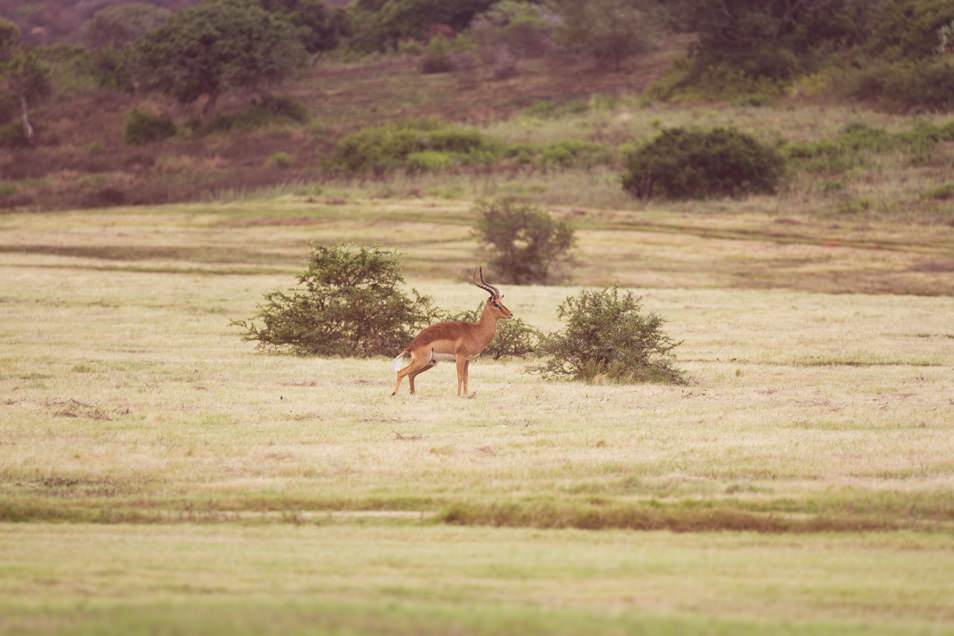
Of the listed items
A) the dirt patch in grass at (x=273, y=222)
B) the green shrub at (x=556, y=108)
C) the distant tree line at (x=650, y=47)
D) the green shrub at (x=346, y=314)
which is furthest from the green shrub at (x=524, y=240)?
the green shrub at (x=556, y=108)

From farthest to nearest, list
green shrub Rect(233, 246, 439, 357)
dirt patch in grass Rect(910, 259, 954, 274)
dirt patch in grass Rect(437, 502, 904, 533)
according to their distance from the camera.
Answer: dirt patch in grass Rect(910, 259, 954, 274) → green shrub Rect(233, 246, 439, 357) → dirt patch in grass Rect(437, 502, 904, 533)

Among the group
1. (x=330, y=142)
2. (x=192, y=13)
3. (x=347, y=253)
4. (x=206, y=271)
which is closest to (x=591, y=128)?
(x=330, y=142)

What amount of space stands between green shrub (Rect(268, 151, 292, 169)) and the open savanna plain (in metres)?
45.3

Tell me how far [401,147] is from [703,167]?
20.0 metres

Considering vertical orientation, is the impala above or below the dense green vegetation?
below

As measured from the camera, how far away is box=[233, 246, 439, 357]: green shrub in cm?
2645

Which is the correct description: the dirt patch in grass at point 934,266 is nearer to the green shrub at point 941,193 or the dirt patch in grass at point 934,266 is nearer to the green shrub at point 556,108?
the green shrub at point 941,193

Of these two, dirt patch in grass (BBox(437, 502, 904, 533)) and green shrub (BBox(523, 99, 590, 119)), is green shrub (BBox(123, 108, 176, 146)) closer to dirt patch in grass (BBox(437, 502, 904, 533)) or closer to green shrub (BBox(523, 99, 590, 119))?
green shrub (BBox(523, 99, 590, 119))

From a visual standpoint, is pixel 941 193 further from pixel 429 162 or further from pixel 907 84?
pixel 429 162

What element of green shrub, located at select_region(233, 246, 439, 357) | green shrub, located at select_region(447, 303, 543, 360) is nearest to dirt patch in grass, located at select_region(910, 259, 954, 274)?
green shrub, located at select_region(447, 303, 543, 360)

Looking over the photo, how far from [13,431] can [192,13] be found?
277 ft

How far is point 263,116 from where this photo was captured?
9075 centimetres

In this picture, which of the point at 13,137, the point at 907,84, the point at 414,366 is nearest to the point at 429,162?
the point at 907,84

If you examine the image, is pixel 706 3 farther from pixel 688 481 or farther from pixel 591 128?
pixel 688 481
